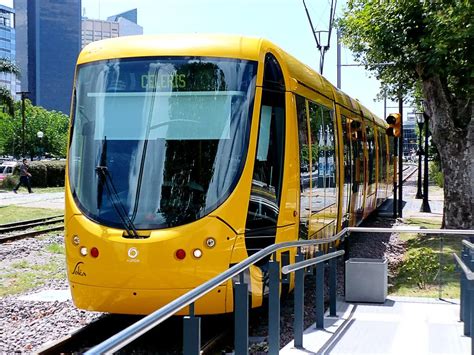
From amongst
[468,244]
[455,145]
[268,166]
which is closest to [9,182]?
[455,145]

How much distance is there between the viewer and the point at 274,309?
250 inches

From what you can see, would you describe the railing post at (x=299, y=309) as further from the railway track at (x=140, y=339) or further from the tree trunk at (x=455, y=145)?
the tree trunk at (x=455, y=145)

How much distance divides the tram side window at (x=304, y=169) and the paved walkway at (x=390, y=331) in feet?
3.76

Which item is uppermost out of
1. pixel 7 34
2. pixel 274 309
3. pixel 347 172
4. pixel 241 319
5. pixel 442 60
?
pixel 7 34

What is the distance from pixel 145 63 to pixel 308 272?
3045 mm

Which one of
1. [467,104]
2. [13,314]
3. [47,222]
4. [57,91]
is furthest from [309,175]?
[57,91]

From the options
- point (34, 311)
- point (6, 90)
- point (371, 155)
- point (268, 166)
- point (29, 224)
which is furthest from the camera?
point (6, 90)

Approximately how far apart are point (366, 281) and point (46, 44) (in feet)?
547

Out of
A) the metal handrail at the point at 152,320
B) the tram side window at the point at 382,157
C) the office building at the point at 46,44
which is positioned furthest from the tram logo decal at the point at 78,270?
the office building at the point at 46,44

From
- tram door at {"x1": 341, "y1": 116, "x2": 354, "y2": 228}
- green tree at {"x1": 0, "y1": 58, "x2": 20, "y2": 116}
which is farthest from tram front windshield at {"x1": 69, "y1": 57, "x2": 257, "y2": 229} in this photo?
green tree at {"x1": 0, "y1": 58, "x2": 20, "y2": 116}

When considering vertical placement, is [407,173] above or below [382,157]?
below

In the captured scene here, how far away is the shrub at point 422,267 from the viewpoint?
404 inches

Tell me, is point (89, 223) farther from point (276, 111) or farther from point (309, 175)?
point (309, 175)

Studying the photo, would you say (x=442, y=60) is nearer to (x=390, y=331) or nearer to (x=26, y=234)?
(x=390, y=331)
